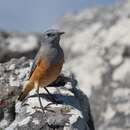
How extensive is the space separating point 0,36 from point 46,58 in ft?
30.1

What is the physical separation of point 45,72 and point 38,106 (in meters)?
0.64

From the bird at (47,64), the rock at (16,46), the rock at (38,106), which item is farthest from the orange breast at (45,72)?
the rock at (16,46)

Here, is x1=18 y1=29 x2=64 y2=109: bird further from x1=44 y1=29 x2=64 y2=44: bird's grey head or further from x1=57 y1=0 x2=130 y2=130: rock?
x1=57 y1=0 x2=130 y2=130: rock

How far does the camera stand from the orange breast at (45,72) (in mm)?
12086

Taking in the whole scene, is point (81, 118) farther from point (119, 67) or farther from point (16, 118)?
point (119, 67)

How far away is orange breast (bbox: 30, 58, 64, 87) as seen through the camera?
39.7 ft

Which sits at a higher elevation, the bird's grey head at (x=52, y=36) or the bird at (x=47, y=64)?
the bird's grey head at (x=52, y=36)

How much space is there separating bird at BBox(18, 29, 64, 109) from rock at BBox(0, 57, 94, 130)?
226 millimetres

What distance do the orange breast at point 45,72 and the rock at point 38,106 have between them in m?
0.33

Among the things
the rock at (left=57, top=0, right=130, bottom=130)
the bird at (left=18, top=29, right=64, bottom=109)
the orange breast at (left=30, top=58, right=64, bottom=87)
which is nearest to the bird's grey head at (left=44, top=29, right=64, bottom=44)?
the bird at (left=18, top=29, right=64, bottom=109)

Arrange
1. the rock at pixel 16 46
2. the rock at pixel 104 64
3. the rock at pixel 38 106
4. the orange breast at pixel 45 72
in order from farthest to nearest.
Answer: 1. the rock at pixel 16 46
2. the rock at pixel 104 64
3. the orange breast at pixel 45 72
4. the rock at pixel 38 106

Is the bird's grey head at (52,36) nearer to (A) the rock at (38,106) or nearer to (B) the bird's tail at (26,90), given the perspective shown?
(B) the bird's tail at (26,90)

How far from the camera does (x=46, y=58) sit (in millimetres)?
12219

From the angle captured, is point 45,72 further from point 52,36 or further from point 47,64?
point 52,36
